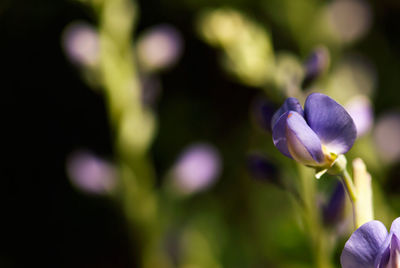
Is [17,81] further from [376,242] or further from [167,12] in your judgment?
[376,242]

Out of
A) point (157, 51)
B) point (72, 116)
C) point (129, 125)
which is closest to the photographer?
point (129, 125)

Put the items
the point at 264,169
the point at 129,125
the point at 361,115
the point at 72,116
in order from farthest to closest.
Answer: the point at 72,116, the point at 129,125, the point at 264,169, the point at 361,115

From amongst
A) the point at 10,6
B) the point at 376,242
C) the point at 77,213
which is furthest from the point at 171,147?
the point at 376,242

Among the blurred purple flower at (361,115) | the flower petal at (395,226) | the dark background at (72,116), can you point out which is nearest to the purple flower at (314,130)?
the flower petal at (395,226)

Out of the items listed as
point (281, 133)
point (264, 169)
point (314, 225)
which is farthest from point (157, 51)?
point (281, 133)

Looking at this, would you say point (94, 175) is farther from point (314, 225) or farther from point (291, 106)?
point (291, 106)

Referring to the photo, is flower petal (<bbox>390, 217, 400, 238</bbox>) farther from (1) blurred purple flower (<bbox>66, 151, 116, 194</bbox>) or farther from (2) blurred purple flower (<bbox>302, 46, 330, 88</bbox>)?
(1) blurred purple flower (<bbox>66, 151, 116, 194</bbox>)

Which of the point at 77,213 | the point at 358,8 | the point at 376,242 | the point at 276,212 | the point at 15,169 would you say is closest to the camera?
the point at 376,242

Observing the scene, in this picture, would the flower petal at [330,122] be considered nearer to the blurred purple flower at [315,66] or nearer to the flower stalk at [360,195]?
the flower stalk at [360,195]
